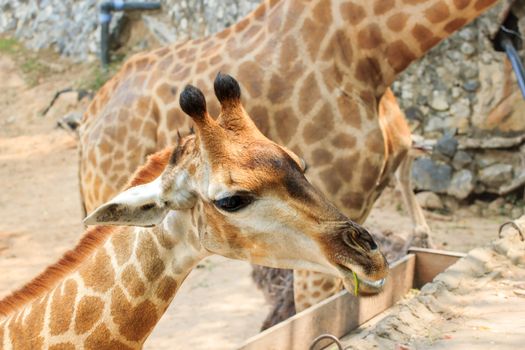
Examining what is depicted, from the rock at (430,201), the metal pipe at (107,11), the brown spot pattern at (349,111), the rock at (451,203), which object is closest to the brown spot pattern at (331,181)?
the brown spot pattern at (349,111)

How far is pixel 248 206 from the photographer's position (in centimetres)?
238

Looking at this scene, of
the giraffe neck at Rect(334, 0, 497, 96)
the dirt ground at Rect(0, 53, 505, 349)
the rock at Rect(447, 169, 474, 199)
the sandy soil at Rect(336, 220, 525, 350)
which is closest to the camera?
the sandy soil at Rect(336, 220, 525, 350)

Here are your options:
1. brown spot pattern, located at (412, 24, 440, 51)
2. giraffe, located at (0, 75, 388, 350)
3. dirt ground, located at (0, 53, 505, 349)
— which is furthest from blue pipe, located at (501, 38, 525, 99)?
giraffe, located at (0, 75, 388, 350)

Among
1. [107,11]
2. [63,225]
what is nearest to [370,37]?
[63,225]

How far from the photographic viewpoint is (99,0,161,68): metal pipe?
14.4m

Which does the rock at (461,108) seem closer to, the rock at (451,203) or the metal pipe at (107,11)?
the rock at (451,203)

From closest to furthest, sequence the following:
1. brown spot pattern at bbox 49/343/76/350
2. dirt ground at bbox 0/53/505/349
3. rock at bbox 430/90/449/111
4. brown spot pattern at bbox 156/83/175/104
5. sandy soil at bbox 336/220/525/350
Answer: brown spot pattern at bbox 49/343/76/350 < sandy soil at bbox 336/220/525/350 < brown spot pattern at bbox 156/83/175/104 < dirt ground at bbox 0/53/505/349 < rock at bbox 430/90/449/111

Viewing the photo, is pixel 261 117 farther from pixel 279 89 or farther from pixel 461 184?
pixel 461 184

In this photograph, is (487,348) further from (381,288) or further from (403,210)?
(403,210)

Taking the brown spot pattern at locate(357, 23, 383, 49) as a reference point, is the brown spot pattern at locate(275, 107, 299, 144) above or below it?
below

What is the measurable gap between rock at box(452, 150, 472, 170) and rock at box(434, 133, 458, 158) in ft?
0.21

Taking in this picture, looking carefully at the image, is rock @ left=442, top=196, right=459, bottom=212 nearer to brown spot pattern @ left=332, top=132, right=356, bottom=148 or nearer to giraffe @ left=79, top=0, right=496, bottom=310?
giraffe @ left=79, top=0, right=496, bottom=310

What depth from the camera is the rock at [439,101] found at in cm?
870

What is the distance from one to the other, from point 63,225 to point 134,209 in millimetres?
6666
